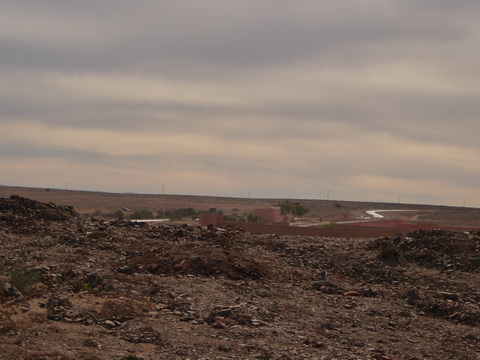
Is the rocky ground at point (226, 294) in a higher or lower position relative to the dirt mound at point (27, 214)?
lower

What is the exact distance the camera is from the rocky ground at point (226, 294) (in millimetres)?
11242

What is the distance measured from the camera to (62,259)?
16688mm

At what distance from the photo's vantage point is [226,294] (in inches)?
575

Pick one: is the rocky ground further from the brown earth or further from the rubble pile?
the brown earth

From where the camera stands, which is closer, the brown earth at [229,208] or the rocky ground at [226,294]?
the rocky ground at [226,294]

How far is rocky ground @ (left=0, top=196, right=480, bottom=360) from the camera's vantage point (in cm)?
1124

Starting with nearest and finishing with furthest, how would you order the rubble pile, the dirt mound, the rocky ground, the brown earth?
the rocky ground < the rubble pile < the dirt mound < the brown earth

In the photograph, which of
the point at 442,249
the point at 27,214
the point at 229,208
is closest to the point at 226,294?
the point at 442,249

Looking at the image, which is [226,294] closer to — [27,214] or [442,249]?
[442,249]

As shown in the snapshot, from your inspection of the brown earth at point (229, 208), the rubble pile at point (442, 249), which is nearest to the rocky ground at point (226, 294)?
the rubble pile at point (442, 249)

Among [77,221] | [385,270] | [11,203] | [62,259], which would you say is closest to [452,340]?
[385,270]

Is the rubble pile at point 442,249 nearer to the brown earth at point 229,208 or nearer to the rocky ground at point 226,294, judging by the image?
the rocky ground at point 226,294

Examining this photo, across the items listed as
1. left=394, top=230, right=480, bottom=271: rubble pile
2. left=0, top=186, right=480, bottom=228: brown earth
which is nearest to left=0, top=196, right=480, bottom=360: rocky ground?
left=394, top=230, right=480, bottom=271: rubble pile

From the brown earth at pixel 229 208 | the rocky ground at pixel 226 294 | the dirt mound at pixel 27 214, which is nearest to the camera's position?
the rocky ground at pixel 226 294
